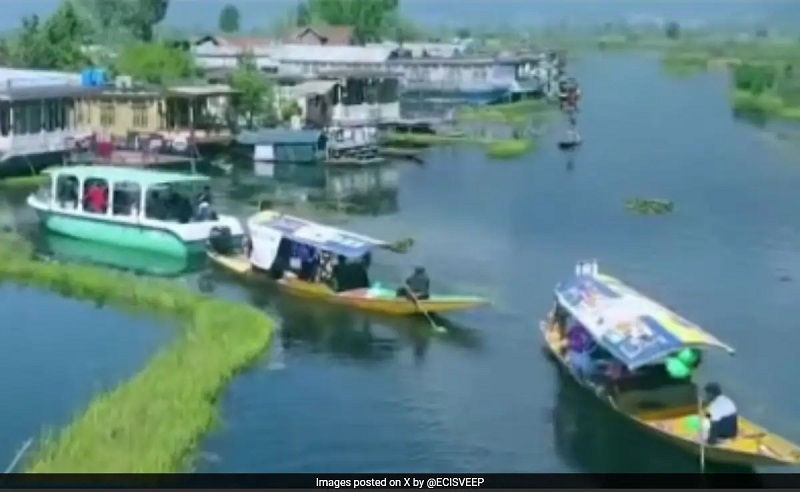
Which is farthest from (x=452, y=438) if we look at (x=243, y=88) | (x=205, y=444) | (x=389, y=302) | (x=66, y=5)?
(x=243, y=88)

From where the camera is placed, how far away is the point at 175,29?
4.15 metres

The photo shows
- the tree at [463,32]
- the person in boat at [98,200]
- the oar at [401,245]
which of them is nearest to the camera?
the tree at [463,32]

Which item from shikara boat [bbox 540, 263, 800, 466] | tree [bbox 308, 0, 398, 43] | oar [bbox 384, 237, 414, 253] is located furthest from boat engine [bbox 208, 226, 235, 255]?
shikara boat [bbox 540, 263, 800, 466]

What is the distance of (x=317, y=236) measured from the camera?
4.75 meters

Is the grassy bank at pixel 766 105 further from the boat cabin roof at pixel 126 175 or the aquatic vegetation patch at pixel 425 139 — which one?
the aquatic vegetation patch at pixel 425 139

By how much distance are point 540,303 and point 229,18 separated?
146cm

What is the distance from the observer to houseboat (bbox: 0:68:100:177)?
6.18 m

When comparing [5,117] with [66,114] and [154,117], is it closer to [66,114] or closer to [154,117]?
[66,114]

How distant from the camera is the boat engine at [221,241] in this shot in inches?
208

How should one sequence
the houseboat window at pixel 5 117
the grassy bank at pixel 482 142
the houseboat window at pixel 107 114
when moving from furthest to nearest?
1. the grassy bank at pixel 482 142
2. the houseboat window at pixel 107 114
3. the houseboat window at pixel 5 117

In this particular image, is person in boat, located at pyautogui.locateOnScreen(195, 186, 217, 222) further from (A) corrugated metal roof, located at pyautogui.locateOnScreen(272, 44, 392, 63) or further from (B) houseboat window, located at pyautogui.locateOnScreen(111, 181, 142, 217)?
(A) corrugated metal roof, located at pyautogui.locateOnScreen(272, 44, 392, 63)

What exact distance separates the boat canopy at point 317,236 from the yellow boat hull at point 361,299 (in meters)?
0.13

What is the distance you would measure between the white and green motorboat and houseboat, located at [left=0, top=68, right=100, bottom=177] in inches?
20.8

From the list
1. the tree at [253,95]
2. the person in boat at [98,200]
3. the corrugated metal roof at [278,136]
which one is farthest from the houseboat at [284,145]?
the person in boat at [98,200]
